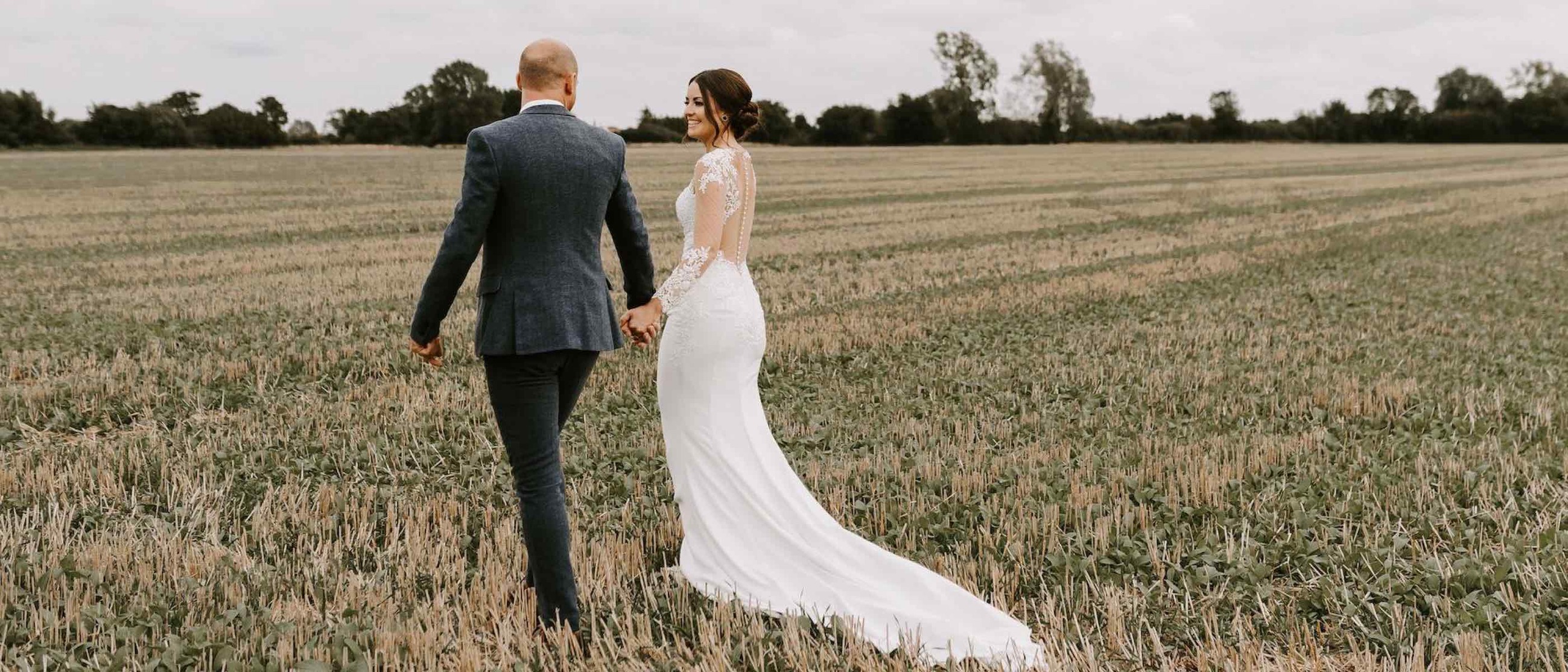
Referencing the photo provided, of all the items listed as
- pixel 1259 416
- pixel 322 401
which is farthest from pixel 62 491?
pixel 1259 416

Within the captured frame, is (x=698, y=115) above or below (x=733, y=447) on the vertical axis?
above

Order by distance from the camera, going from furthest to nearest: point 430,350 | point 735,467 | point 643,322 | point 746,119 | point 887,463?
point 887,463 → point 735,467 → point 746,119 → point 643,322 → point 430,350

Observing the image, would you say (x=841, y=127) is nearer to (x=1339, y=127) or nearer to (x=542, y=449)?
(x=1339, y=127)

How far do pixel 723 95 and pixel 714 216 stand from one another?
0.49 m

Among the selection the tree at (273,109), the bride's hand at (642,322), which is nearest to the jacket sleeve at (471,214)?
the bride's hand at (642,322)

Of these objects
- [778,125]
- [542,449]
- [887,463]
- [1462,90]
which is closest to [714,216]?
[542,449]

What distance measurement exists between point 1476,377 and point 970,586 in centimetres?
652

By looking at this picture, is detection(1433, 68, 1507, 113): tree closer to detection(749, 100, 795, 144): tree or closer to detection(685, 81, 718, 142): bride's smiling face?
detection(749, 100, 795, 144): tree

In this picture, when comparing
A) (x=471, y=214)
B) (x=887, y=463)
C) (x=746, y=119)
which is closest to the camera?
(x=471, y=214)

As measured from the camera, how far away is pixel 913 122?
86.2 meters

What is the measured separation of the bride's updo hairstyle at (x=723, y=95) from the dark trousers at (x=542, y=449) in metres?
1.08

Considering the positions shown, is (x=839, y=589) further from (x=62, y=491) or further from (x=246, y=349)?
(x=246, y=349)

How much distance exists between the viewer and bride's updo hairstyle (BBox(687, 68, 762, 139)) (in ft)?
14.2

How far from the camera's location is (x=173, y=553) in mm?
5051
